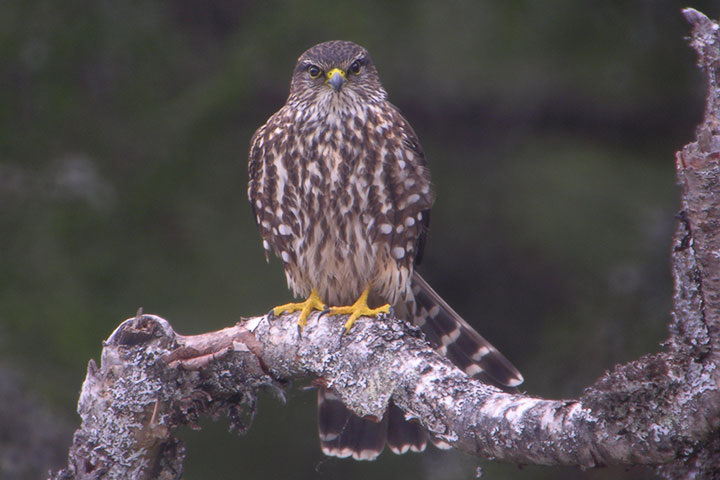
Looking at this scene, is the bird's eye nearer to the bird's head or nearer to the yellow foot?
the bird's head

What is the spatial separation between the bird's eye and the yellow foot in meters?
0.80

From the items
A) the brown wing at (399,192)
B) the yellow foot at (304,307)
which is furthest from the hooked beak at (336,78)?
the yellow foot at (304,307)

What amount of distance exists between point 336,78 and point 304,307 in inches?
32.7

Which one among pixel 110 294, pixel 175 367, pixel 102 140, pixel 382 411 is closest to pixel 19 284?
pixel 110 294

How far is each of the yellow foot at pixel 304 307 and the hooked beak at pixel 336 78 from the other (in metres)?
0.74

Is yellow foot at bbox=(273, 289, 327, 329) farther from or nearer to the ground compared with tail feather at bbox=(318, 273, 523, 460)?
farther from the ground

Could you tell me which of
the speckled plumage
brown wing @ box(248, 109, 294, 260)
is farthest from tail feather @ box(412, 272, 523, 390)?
brown wing @ box(248, 109, 294, 260)

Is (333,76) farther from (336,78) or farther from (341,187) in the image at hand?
(341,187)

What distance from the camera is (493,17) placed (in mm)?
3521

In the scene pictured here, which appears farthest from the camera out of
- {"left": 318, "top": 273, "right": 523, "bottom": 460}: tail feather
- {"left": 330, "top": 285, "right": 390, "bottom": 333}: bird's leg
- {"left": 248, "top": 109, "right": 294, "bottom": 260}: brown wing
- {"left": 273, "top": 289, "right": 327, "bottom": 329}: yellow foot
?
{"left": 248, "top": 109, "right": 294, "bottom": 260}: brown wing

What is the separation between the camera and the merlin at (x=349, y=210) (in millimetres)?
2820

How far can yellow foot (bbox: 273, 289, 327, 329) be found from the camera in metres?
2.60

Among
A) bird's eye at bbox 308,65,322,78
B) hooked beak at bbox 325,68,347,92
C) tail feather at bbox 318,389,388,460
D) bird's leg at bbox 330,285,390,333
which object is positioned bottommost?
tail feather at bbox 318,389,388,460

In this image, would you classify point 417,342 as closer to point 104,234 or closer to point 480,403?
point 480,403
